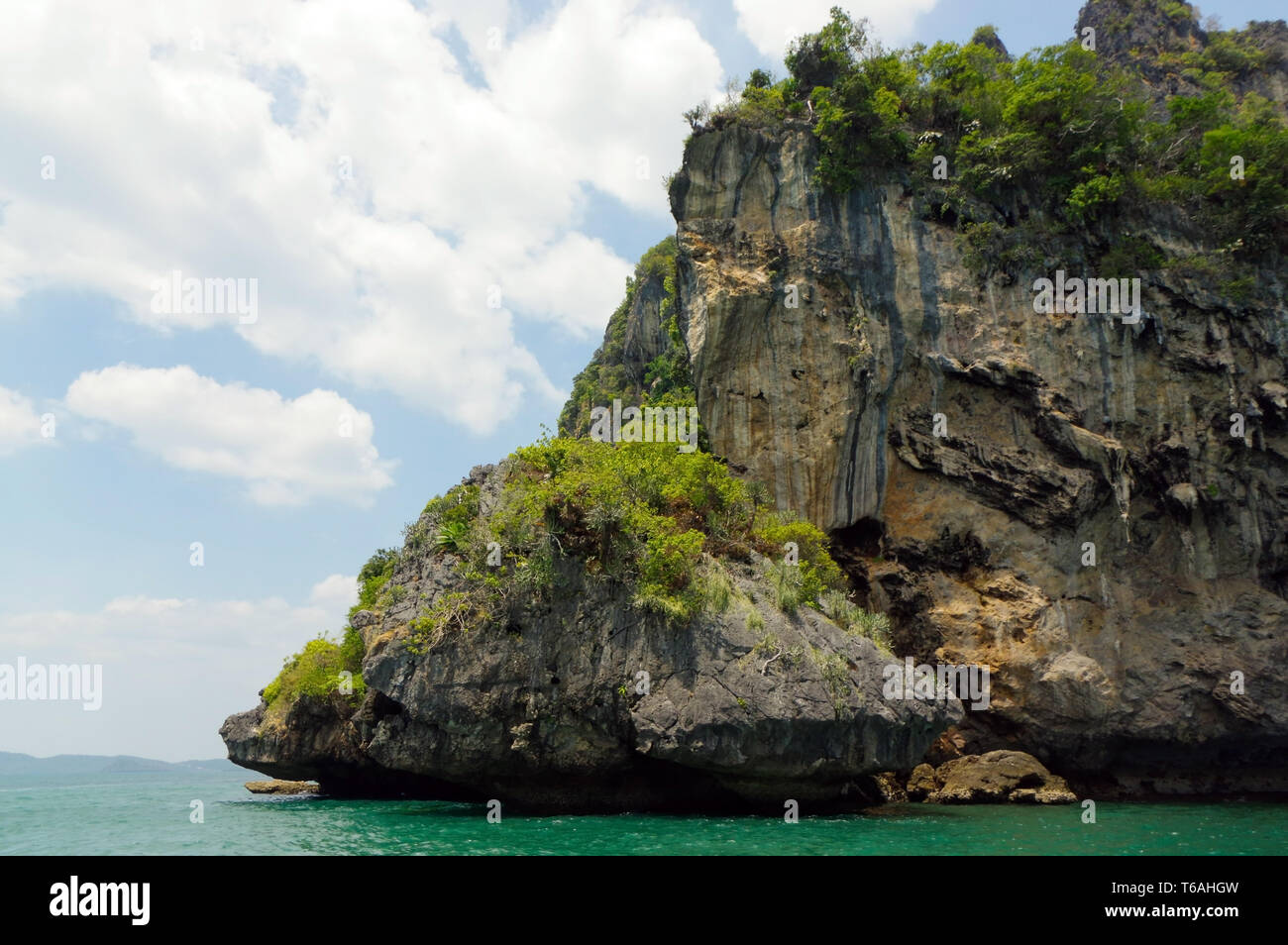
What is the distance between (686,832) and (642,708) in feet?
10.2

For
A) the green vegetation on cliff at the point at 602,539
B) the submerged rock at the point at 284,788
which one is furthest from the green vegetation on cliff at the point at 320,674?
the submerged rock at the point at 284,788

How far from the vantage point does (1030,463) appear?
26281 mm

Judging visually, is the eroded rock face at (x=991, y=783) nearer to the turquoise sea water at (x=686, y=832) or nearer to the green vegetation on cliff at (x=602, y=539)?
the turquoise sea water at (x=686, y=832)

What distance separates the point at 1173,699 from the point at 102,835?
98.1ft

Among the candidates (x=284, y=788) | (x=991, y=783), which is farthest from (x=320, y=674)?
(x=991, y=783)

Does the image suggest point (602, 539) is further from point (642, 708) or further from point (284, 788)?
point (284, 788)

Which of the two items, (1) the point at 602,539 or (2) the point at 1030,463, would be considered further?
(2) the point at 1030,463

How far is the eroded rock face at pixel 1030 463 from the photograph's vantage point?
2539 cm

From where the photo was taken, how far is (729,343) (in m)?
27.6

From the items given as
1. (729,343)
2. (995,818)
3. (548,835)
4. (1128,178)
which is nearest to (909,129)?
(1128,178)

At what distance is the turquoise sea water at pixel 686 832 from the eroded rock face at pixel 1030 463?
336 cm

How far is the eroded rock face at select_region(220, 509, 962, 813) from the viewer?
59.0ft

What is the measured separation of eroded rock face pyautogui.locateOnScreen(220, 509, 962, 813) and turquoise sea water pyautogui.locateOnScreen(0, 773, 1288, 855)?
115cm

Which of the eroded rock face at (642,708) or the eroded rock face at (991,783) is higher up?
the eroded rock face at (642,708)
